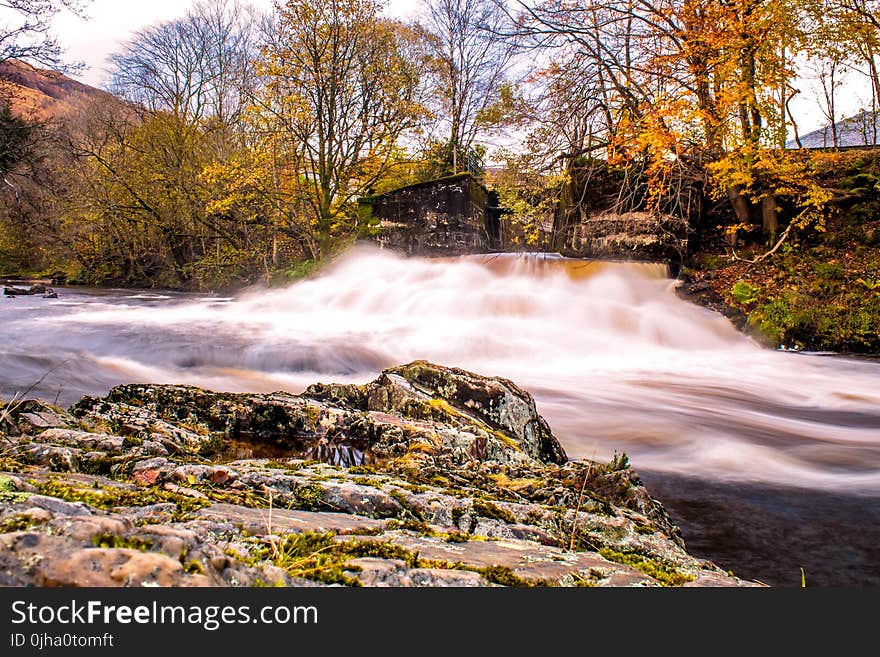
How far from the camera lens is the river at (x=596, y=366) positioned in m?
3.76

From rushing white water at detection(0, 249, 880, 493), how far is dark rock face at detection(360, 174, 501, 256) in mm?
2395

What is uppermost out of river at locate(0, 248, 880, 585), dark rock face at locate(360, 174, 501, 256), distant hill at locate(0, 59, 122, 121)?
distant hill at locate(0, 59, 122, 121)

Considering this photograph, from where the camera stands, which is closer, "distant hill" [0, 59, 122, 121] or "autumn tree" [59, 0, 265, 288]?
"distant hill" [0, 59, 122, 121]

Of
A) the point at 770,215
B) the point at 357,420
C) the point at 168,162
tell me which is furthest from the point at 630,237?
the point at 168,162

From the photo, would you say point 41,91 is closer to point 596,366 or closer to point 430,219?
point 430,219

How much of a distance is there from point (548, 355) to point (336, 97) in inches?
500

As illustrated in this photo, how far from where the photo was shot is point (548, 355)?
32.3ft

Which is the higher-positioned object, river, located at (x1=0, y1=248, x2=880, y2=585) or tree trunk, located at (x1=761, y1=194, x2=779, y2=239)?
tree trunk, located at (x1=761, y1=194, x2=779, y2=239)

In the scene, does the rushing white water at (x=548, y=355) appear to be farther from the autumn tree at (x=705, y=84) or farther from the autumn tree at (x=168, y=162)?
the autumn tree at (x=168, y=162)

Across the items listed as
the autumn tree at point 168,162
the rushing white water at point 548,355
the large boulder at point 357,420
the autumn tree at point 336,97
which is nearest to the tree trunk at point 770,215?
the rushing white water at point 548,355

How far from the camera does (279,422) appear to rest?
12.3 ft

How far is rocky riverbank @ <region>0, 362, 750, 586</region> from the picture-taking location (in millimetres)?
1040

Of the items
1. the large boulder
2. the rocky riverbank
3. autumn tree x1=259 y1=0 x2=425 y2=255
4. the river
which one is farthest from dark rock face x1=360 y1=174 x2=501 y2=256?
the rocky riverbank

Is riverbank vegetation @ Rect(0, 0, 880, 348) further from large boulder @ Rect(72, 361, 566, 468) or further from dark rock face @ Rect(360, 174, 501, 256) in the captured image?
large boulder @ Rect(72, 361, 566, 468)
